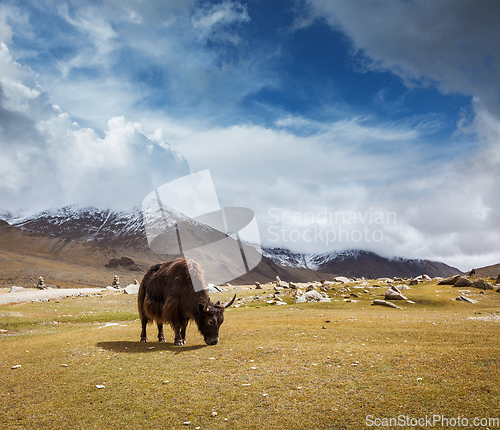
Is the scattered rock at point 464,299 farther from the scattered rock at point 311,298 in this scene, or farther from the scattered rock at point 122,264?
the scattered rock at point 122,264

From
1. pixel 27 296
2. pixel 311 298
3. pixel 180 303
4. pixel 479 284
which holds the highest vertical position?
pixel 180 303

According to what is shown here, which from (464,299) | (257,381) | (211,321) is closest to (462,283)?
(464,299)

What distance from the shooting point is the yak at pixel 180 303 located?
12.2m

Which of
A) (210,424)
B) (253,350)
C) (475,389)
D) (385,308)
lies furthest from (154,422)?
(385,308)

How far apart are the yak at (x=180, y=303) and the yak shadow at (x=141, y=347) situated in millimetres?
583

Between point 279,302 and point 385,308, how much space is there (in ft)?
34.4

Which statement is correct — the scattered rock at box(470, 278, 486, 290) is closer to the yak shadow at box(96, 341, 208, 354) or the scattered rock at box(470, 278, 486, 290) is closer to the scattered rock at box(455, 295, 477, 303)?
the scattered rock at box(455, 295, 477, 303)

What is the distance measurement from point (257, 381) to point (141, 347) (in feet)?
21.9

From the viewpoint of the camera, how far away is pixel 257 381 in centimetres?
762

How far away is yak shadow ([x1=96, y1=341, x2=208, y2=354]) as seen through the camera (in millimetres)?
11711

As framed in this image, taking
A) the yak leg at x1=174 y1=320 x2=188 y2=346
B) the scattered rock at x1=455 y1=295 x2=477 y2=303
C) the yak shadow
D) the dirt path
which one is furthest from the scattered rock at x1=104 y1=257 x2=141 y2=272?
the yak leg at x1=174 y1=320 x2=188 y2=346

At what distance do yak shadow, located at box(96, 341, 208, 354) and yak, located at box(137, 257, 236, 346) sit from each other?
1.91 feet

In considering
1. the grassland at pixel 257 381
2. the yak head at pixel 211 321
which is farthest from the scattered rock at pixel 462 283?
the yak head at pixel 211 321

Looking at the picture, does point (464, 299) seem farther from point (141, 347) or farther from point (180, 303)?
point (141, 347)
